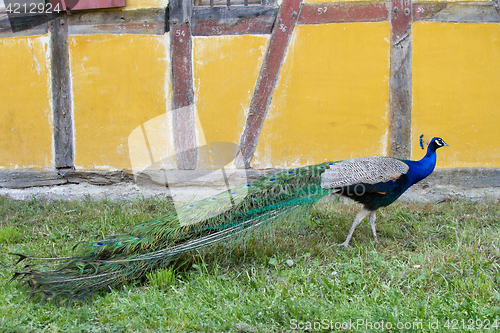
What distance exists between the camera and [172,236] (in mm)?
3217

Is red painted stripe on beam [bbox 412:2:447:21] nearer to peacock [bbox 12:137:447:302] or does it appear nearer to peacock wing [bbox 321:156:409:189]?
peacock [bbox 12:137:447:302]

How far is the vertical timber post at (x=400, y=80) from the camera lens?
5.00m

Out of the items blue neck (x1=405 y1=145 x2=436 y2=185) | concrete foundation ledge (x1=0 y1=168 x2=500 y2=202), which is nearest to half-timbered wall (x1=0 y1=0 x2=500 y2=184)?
concrete foundation ledge (x1=0 y1=168 x2=500 y2=202)

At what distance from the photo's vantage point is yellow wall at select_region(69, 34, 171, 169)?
5.25 metres

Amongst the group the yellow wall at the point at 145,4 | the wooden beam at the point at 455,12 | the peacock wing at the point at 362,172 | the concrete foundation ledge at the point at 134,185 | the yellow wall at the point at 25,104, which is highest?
the yellow wall at the point at 145,4

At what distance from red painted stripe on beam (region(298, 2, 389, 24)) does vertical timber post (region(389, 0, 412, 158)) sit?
16 centimetres

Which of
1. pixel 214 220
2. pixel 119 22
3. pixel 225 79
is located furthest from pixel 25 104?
pixel 214 220

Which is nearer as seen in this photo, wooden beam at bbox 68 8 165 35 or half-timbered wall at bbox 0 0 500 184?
half-timbered wall at bbox 0 0 500 184

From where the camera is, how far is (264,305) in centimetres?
271

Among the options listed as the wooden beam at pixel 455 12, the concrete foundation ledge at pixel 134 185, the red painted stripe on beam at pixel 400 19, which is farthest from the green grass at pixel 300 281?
the wooden beam at pixel 455 12

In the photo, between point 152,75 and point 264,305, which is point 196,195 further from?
point 264,305

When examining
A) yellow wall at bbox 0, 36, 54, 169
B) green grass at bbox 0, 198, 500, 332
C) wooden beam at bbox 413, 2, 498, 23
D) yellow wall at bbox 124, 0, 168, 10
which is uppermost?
yellow wall at bbox 124, 0, 168, 10

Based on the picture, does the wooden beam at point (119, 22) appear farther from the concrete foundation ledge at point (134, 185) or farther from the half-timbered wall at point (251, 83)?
the concrete foundation ledge at point (134, 185)

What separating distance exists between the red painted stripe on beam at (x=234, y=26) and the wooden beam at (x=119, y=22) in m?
0.52
